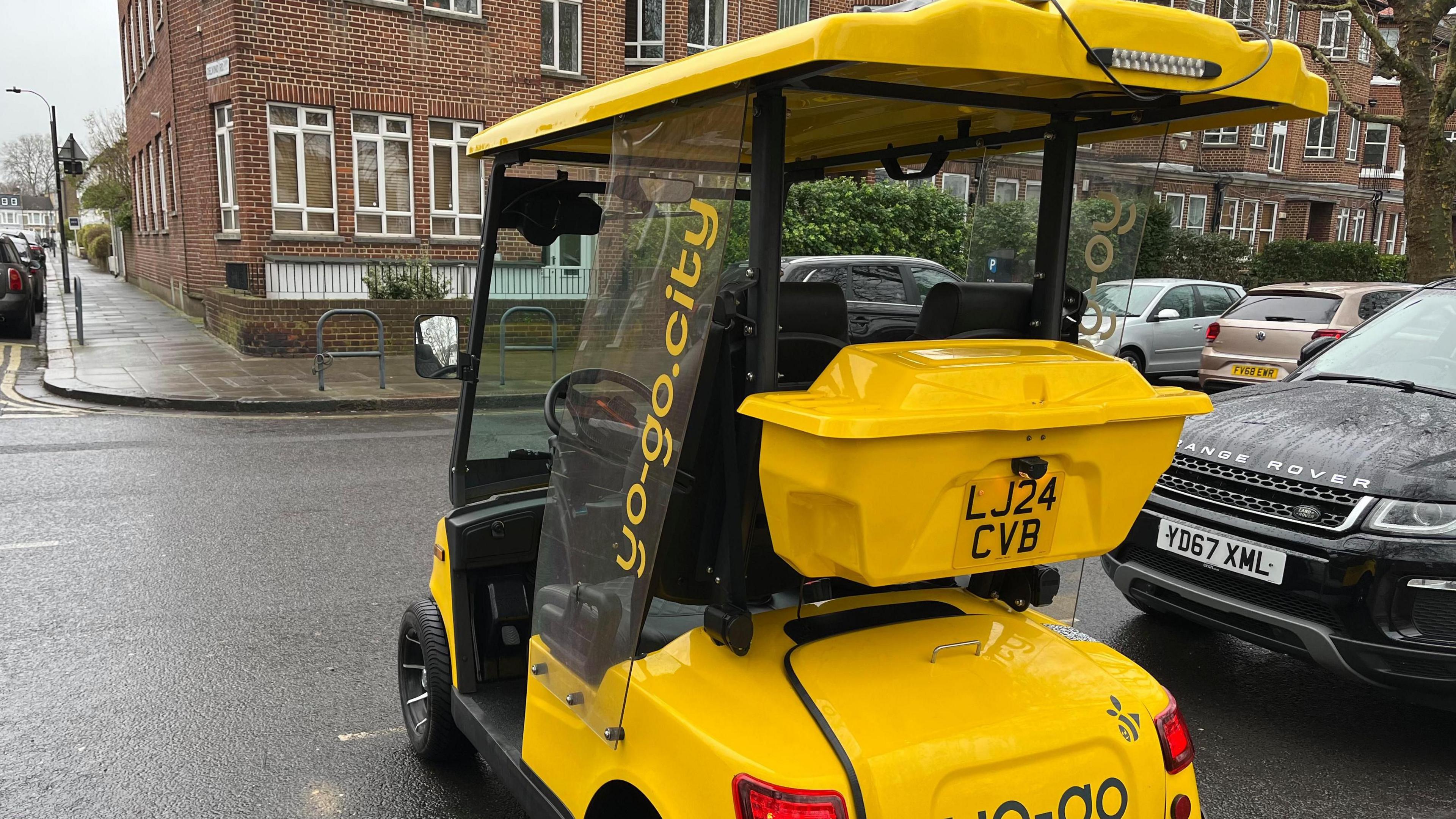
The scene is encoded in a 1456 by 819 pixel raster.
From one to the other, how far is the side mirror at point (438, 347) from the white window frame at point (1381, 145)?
139 ft

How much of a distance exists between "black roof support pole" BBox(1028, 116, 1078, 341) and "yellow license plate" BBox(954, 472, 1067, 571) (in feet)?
2.90

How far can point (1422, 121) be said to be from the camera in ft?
52.1

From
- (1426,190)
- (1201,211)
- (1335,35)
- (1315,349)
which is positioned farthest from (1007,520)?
(1335,35)

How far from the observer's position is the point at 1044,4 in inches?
72.4

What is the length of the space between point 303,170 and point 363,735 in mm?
14303

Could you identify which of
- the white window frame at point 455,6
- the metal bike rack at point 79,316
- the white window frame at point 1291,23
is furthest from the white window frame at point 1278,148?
the metal bike rack at point 79,316

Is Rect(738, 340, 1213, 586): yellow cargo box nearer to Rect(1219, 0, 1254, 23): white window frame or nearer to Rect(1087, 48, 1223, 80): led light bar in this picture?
Rect(1087, 48, 1223, 80): led light bar

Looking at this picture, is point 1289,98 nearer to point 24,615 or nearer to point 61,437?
point 24,615

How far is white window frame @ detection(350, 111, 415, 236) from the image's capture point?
16594 mm

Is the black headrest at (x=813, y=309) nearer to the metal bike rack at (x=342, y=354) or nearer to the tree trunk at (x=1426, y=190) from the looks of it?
the metal bike rack at (x=342, y=354)

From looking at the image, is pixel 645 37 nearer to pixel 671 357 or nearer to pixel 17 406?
pixel 17 406

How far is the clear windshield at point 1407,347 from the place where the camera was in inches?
188

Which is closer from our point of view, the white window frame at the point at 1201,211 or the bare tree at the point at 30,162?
the white window frame at the point at 1201,211

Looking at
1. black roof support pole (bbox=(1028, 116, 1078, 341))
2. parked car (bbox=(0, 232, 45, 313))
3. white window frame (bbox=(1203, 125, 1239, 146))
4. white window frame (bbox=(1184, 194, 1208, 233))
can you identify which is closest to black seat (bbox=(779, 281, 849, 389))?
black roof support pole (bbox=(1028, 116, 1078, 341))
